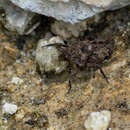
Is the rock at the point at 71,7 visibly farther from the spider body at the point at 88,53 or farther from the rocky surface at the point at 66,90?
the rocky surface at the point at 66,90

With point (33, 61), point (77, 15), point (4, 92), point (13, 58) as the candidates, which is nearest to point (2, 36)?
point (13, 58)

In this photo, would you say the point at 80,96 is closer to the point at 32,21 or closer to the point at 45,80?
the point at 45,80

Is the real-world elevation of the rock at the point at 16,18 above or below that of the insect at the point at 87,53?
above

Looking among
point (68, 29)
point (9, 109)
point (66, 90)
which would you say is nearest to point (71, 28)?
point (68, 29)

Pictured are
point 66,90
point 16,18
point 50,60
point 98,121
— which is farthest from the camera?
point 16,18

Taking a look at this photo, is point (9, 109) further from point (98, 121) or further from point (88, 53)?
point (88, 53)

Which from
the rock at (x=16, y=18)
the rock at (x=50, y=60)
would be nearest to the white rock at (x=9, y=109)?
the rock at (x=50, y=60)

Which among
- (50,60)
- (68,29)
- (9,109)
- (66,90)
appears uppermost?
(68,29)

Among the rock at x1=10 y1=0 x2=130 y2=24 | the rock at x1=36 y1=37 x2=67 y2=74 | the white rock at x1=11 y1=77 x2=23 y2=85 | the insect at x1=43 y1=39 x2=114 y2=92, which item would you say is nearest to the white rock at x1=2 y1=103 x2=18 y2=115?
the white rock at x1=11 y1=77 x2=23 y2=85

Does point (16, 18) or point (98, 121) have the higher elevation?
point (16, 18)
